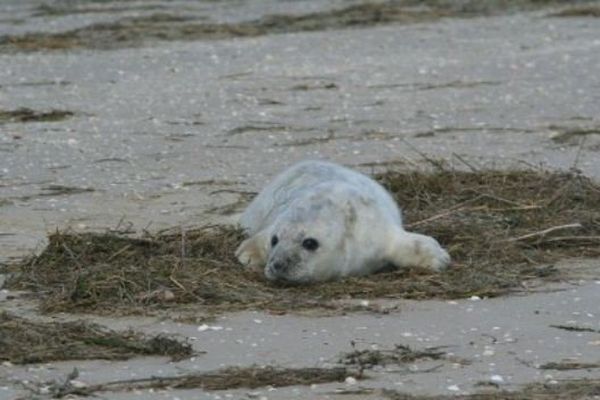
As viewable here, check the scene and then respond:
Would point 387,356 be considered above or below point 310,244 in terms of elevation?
below

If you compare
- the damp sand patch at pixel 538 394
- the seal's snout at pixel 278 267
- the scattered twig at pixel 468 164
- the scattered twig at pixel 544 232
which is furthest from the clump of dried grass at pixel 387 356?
the scattered twig at pixel 468 164

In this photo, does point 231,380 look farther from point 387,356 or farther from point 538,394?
point 538,394

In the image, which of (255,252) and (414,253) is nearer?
(414,253)

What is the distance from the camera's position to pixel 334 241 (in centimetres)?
802

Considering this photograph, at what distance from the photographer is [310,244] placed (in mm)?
8000

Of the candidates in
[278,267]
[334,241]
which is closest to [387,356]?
[278,267]

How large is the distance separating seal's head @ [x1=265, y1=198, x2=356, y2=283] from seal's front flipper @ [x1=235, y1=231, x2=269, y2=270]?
0.23 ft

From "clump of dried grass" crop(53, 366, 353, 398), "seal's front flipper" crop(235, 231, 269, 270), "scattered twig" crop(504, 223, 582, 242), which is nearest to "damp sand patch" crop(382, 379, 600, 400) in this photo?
"clump of dried grass" crop(53, 366, 353, 398)

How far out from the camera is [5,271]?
27.2ft

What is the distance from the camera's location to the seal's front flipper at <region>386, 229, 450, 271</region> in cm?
812

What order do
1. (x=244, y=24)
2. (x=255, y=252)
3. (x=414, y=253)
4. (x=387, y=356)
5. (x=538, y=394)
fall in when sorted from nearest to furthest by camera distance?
1. (x=538, y=394)
2. (x=387, y=356)
3. (x=414, y=253)
4. (x=255, y=252)
5. (x=244, y=24)

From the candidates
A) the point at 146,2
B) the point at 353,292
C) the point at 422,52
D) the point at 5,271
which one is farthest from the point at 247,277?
the point at 146,2

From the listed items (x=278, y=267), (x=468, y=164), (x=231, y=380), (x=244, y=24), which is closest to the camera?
(x=231, y=380)

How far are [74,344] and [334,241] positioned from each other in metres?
1.64
